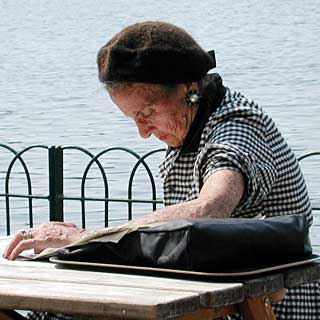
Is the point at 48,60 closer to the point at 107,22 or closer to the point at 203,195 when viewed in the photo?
the point at 107,22

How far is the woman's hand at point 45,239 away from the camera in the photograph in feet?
14.4

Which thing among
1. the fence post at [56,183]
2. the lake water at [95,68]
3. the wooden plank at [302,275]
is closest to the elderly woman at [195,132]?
the lake water at [95,68]

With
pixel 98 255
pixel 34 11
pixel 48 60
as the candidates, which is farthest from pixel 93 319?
pixel 34 11

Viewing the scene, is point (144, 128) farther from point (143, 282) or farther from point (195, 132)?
point (143, 282)

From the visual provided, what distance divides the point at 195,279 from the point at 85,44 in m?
27.3

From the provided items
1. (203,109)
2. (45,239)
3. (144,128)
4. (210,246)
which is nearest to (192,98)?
(203,109)

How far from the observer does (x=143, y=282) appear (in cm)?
389

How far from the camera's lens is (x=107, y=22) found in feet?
120

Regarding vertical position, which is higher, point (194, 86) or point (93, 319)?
point (194, 86)

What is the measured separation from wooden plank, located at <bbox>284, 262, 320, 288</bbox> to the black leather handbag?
37 mm

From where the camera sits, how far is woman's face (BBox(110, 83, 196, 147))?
455 cm

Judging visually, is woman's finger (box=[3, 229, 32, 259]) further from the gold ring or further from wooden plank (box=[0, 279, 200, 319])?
wooden plank (box=[0, 279, 200, 319])

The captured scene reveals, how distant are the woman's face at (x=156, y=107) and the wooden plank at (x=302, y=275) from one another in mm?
700

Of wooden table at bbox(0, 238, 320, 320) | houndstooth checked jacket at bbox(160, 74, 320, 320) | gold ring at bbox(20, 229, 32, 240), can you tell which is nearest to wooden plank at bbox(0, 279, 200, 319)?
wooden table at bbox(0, 238, 320, 320)
